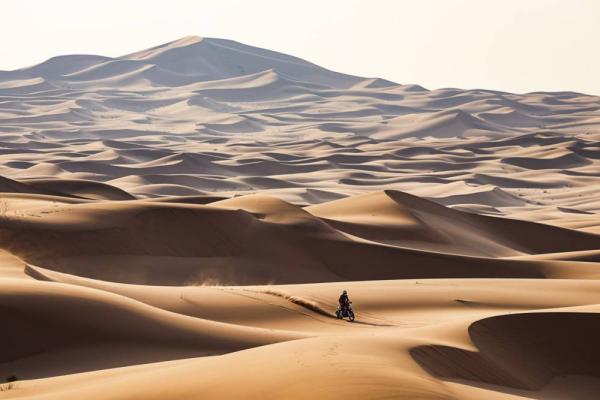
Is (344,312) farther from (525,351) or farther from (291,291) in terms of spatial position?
(525,351)

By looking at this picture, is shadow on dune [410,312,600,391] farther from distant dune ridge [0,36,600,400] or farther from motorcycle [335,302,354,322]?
motorcycle [335,302,354,322]

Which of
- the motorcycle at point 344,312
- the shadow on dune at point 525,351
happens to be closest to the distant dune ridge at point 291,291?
the shadow on dune at point 525,351

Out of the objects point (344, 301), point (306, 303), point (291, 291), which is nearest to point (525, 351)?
point (344, 301)

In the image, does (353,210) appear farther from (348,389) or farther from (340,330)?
(348,389)

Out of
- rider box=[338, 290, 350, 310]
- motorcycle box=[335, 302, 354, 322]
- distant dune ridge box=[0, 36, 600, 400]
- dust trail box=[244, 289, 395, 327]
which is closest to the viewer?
distant dune ridge box=[0, 36, 600, 400]

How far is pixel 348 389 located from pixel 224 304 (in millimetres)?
9178

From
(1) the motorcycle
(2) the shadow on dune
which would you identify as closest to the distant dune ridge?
(2) the shadow on dune

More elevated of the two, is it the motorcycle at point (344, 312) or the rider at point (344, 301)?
the rider at point (344, 301)

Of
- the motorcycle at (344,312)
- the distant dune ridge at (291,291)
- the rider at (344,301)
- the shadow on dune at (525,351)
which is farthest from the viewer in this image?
the motorcycle at (344,312)

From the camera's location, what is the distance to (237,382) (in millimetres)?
9086

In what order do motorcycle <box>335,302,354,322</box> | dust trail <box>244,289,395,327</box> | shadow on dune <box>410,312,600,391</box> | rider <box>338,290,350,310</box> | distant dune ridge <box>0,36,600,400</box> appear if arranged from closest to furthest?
distant dune ridge <box>0,36,600,400</box>, shadow on dune <box>410,312,600,391</box>, rider <box>338,290,350,310</box>, motorcycle <box>335,302,354,322</box>, dust trail <box>244,289,395,327</box>

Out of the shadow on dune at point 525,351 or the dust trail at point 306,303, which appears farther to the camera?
the dust trail at point 306,303

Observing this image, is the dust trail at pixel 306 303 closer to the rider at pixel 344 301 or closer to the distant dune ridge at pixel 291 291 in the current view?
the distant dune ridge at pixel 291 291

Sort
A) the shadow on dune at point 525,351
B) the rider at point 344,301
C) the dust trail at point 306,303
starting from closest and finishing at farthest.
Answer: the shadow on dune at point 525,351 < the rider at point 344,301 < the dust trail at point 306,303
